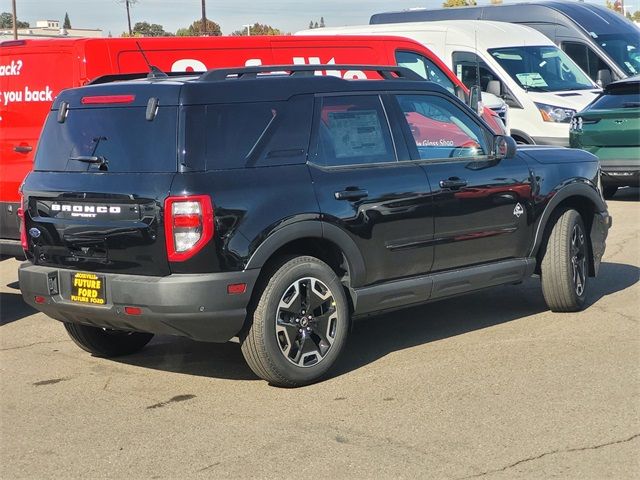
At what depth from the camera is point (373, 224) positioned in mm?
6301

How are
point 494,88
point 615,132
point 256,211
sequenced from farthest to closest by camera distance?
point 494,88
point 615,132
point 256,211

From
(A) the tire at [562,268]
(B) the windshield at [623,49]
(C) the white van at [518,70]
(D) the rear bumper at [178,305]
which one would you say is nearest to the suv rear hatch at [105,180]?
(D) the rear bumper at [178,305]

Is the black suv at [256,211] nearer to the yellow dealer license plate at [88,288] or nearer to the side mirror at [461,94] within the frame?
the yellow dealer license plate at [88,288]

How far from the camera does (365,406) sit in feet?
18.3

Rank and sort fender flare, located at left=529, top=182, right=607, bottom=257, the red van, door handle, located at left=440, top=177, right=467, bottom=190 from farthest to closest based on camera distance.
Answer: the red van, fender flare, located at left=529, top=182, right=607, bottom=257, door handle, located at left=440, top=177, right=467, bottom=190

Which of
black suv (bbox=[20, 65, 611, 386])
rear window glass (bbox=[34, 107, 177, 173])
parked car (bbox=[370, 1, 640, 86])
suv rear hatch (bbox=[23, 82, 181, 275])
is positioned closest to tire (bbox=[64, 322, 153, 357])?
black suv (bbox=[20, 65, 611, 386])

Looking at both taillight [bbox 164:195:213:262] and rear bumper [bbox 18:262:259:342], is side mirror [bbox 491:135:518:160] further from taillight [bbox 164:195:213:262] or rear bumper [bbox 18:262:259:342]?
taillight [bbox 164:195:213:262]

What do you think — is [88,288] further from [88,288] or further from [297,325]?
[297,325]

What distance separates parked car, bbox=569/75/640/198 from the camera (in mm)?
14109

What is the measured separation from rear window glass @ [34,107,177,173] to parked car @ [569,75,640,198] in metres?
9.74

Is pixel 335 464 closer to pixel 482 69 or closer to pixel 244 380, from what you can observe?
pixel 244 380

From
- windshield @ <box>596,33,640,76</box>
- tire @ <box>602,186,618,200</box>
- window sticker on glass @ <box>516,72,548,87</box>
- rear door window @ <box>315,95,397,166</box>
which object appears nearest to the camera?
rear door window @ <box>315,95,397,166</box>

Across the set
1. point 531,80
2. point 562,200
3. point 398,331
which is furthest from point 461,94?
point 398,331

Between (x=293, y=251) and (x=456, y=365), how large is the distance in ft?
4.15
